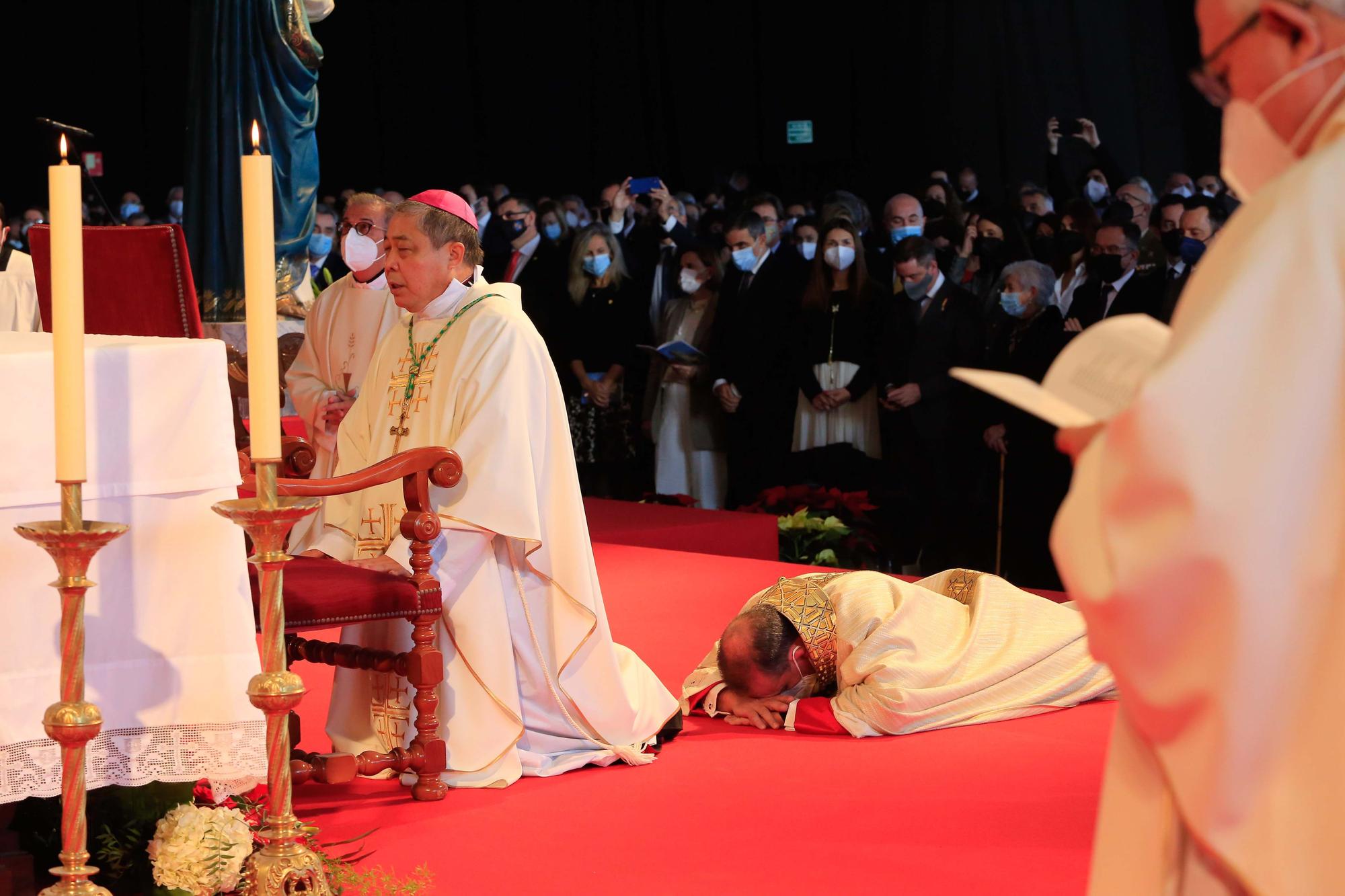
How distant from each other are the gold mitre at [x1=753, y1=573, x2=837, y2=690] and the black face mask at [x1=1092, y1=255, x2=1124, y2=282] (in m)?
3.10

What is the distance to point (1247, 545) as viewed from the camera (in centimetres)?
146

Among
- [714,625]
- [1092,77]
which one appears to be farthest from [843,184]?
[714,625]

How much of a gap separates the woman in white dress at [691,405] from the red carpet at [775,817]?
4.27m

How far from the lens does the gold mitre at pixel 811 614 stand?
4.77 m

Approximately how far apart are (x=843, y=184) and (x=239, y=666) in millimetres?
12766

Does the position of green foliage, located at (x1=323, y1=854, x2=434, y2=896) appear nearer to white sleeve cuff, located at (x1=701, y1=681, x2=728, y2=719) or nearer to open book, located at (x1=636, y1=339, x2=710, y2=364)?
white sleeve cuff, located at (x1=701, y1=681, x2=728, y2=719)

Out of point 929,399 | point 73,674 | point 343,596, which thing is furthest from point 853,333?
point 73,674

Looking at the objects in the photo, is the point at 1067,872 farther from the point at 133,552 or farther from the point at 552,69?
the point at 552,69

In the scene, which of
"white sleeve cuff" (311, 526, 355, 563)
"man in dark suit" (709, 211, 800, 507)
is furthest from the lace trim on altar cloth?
"man in dark suit" (709, 211, 800, 507)

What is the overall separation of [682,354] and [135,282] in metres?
5.51

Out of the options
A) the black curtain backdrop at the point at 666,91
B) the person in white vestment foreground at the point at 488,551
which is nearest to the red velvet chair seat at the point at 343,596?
the person in white vestment foreground at the point at 488,551

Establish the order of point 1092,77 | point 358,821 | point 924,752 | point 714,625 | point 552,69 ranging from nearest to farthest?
point 358,821 < point 924,752 < point 714,625 < point 1092,77 < point 552,69

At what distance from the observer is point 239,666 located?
248cm

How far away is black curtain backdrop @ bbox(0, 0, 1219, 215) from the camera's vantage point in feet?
44.4
